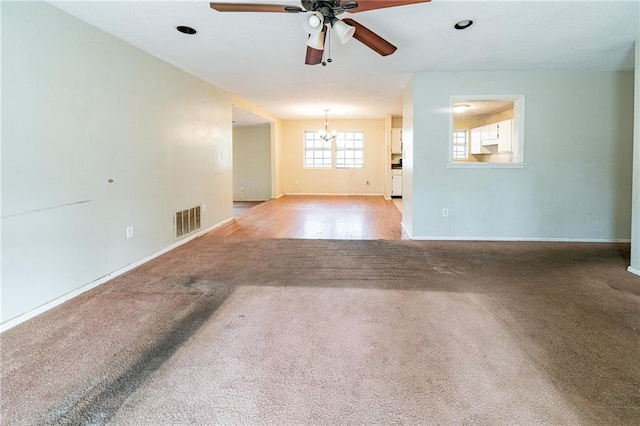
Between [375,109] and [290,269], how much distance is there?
19.3ft

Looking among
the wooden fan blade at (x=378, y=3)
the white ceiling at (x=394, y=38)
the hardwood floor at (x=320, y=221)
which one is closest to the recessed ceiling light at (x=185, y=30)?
the white ceiling at (x=394, y=38)

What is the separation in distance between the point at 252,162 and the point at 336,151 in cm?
255

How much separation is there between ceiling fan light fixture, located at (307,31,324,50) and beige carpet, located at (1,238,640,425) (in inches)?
75.5

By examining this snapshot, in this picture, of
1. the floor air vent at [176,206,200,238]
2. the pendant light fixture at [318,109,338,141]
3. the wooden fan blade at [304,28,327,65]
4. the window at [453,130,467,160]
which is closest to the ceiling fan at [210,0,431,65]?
the wooden fan blade at [304,28,327,65]

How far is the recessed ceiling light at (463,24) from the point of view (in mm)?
3023

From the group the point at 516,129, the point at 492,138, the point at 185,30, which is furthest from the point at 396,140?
the point at 185,30

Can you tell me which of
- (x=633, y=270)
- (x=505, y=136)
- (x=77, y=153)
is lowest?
(x=633, y=270)

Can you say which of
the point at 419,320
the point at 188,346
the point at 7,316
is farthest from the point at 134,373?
the point at 419,320

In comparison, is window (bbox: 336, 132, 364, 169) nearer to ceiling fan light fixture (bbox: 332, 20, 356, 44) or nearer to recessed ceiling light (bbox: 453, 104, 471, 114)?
recessed ceiling light (bbox: 453, 104, 471, 114)

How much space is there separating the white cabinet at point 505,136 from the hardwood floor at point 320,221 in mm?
Result: 2292

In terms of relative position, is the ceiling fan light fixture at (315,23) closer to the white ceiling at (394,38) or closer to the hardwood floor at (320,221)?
the white ceiling at (394,38)

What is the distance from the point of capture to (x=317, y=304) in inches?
104

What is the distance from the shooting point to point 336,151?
1086 cm

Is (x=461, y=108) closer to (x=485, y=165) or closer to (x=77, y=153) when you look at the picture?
(x=485, y=165)
